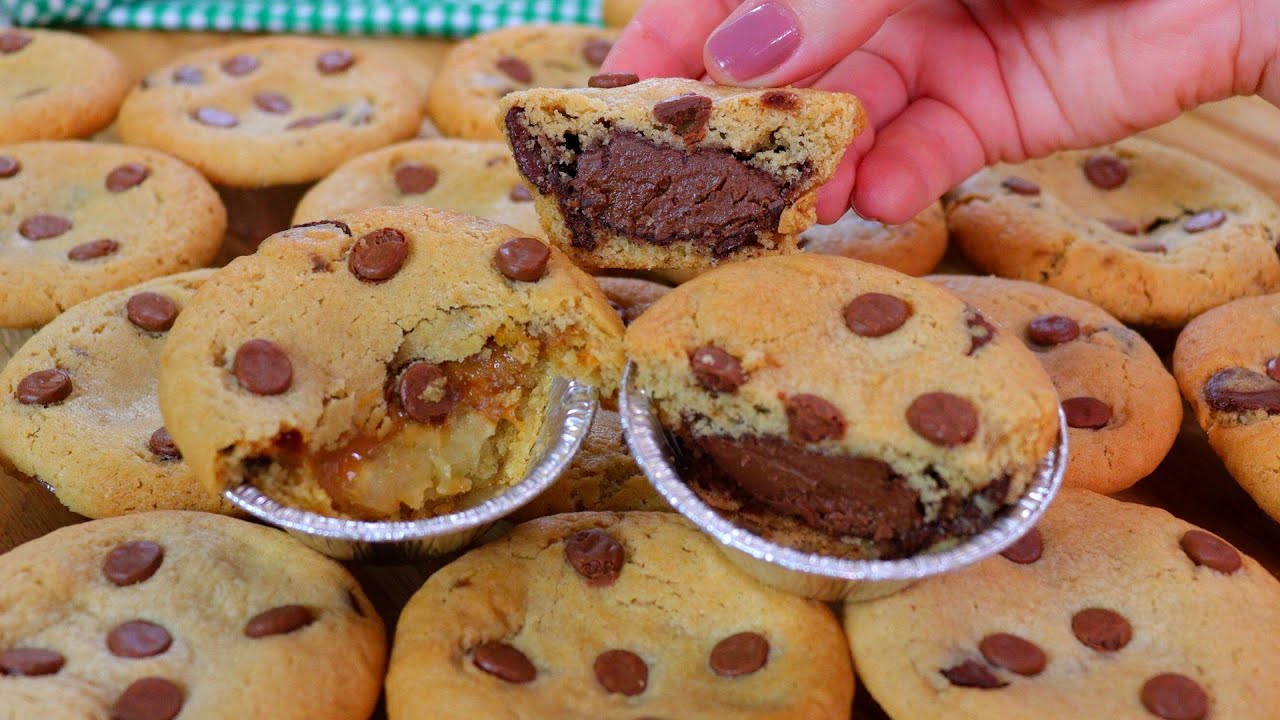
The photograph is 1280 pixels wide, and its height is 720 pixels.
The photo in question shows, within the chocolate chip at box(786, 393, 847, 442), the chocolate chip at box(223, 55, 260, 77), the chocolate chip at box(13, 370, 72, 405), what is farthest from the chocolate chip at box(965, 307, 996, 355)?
the chocolate chip at box(223, 55, 260, 77)

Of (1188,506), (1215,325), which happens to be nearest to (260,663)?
(1188,506)

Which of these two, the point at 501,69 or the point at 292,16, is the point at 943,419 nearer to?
the point at 501,69

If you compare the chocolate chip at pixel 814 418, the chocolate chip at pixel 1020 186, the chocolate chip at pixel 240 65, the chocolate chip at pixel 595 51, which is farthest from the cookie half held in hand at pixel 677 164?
the chocolate chip at pixel 240 65

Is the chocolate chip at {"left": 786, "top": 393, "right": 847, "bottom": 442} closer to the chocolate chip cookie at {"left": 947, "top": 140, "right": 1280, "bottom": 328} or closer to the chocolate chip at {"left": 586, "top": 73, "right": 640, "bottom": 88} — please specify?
the chocolate chip at {"left": 586, "top": 73, "right": 640, "bottom": 88}

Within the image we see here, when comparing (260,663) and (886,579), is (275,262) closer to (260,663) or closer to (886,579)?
(260,663)

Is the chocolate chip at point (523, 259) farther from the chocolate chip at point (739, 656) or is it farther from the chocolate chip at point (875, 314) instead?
the chocolate chip at point (739, 656)

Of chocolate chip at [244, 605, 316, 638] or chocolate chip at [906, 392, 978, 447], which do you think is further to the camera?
chocolate chip at [244, 605, 316, 638]
